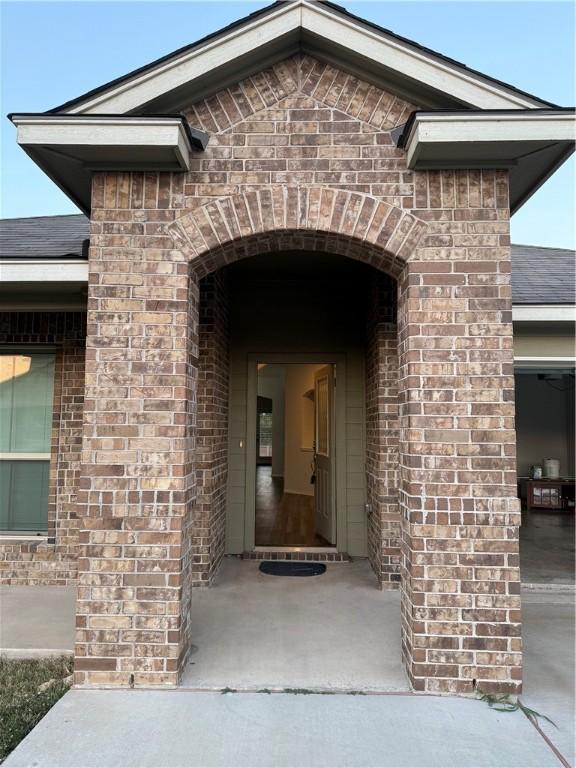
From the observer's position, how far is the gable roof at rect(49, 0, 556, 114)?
2.87 m

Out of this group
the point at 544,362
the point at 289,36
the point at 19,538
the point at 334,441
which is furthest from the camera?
the point at 334,441

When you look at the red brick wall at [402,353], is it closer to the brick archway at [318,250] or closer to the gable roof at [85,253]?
the brick archway at [318,250]

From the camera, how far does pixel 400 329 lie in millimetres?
3189

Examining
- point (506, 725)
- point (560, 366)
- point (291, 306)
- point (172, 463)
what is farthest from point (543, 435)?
point (172, 463)

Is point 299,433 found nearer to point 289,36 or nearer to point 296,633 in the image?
point 296,633

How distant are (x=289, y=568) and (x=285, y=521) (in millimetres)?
2419

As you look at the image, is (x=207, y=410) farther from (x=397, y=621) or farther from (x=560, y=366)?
(x=560, y=366)

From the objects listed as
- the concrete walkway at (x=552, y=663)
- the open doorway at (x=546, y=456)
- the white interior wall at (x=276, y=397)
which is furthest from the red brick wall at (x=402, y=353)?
the white interior wall at (x=276, y=397)

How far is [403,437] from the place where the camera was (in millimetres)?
3092

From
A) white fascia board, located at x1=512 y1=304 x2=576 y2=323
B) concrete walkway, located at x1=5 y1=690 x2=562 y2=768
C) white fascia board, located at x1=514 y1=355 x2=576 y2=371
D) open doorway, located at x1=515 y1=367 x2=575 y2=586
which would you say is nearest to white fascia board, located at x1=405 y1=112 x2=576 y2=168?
white fascia board, located at x1=512 y1=304 x2=576 y2=323

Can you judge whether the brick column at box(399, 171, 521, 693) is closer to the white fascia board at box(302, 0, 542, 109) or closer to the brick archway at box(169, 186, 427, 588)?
the brick archway at box(169, 186, 427, 588)

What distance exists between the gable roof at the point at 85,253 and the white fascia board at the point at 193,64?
4.60ft

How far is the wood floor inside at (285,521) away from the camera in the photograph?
6.08 m

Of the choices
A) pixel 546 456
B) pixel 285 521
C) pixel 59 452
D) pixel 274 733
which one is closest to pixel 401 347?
pixel 274 733
